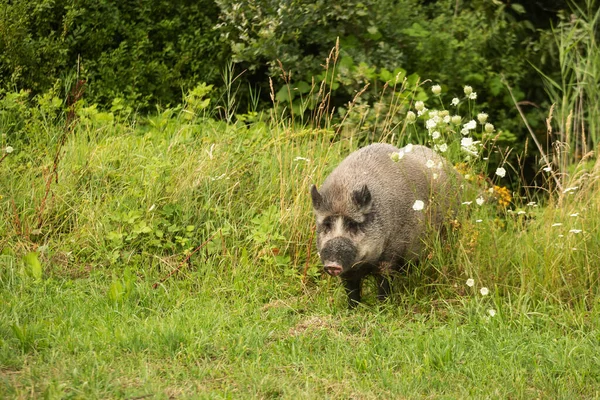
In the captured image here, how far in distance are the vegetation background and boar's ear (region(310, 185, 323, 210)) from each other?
2.27 ft

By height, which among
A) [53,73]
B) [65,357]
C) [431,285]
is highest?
[53,73]

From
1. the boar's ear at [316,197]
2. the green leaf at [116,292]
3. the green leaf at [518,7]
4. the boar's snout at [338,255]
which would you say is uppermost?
the green leaf at [518,7]

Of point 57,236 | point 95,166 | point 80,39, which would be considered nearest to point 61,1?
point 80,39

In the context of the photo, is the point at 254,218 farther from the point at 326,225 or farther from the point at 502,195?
the point at 502,195

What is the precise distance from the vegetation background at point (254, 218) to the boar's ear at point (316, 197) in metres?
0.69

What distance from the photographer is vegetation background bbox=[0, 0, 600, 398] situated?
5.45m

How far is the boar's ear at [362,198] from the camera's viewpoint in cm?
634

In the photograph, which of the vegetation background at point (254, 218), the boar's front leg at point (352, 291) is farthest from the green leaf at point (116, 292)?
the boar's front leg at point (352, 291)

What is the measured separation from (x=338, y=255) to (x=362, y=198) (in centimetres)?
46

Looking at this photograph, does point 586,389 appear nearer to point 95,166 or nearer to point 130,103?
point 95,166

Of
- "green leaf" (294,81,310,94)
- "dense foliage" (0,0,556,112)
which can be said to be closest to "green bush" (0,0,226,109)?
"dense foliage" (0,0,556,112)

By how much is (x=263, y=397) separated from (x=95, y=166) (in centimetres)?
340

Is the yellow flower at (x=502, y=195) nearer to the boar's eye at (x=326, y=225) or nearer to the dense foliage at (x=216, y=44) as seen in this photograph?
the dense foliage at (x=216, y=44)

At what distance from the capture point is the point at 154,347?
220 inches
